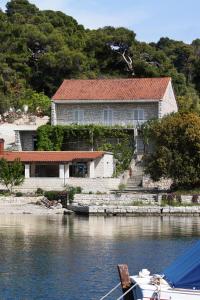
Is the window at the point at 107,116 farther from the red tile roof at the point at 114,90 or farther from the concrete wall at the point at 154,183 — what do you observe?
the concrete wall at the point at 154,183

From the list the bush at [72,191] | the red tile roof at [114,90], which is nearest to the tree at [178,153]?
the bush at [72,191]

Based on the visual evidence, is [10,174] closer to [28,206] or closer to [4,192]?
[4,192]

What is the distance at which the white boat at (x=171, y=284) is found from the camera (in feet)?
55.8

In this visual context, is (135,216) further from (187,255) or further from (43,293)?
(187,255)

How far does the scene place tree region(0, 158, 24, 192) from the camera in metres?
55.7

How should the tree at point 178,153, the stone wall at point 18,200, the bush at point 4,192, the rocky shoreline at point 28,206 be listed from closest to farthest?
the rocky shoreline at point 28,206 → the stone wall at point 18,200 → the tree at point 178,153 → the bush at point 4,192

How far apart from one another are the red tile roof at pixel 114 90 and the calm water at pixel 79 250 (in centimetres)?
1636

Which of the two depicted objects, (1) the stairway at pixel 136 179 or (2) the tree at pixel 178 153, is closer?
(2) the tree at pixel 178 153

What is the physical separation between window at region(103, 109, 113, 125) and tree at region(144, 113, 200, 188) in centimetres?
795

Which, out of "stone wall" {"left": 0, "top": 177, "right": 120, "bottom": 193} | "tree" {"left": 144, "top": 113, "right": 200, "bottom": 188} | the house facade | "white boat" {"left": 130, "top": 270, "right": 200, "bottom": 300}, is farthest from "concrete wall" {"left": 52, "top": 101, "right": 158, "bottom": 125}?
"white boat" {"left": 130, "top": 270, "right": 200, "bottom": 300}

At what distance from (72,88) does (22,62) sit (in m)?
15.8

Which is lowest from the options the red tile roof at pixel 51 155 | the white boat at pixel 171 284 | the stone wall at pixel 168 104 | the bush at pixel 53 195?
the white boat at pixel 171 284

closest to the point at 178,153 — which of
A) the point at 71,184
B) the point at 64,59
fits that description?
the point at 71,184

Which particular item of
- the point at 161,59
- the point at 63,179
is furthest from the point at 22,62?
the point at 63,179
